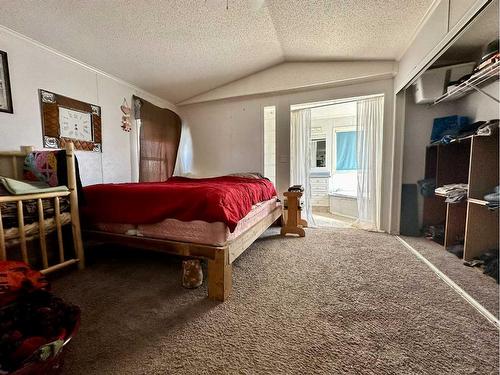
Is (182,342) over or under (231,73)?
under

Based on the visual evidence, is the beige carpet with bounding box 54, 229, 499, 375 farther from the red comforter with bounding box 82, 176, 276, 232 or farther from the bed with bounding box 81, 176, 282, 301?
the red comforter with bounding box 82, 176, 276, 232

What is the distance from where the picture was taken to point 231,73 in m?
3.13

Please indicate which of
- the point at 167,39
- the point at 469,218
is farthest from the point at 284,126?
the point at 469,218

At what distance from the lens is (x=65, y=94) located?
87.7 inches

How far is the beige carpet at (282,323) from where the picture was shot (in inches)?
34.9

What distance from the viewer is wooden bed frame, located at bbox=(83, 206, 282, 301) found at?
133 centimetres

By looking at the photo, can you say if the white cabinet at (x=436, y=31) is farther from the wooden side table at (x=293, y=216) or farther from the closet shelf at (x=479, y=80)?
the wooden side table at (x=293, y=216)

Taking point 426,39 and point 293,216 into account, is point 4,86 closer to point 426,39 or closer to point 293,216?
point 293,216

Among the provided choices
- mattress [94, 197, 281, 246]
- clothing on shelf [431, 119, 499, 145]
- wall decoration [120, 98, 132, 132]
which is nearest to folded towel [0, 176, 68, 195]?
mattress [94, 197, 281, 246]

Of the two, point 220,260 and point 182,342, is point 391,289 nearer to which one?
point 220,260

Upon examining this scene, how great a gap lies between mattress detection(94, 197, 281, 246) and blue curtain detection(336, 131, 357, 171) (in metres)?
3.68

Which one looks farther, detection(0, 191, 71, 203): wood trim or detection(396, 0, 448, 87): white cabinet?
detection(396, 0, 448, 87): white cabinet

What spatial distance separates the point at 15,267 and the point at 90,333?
20.4 inches

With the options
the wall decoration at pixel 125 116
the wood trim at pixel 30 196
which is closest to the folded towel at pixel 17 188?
the wood trim at pixel 30 196
